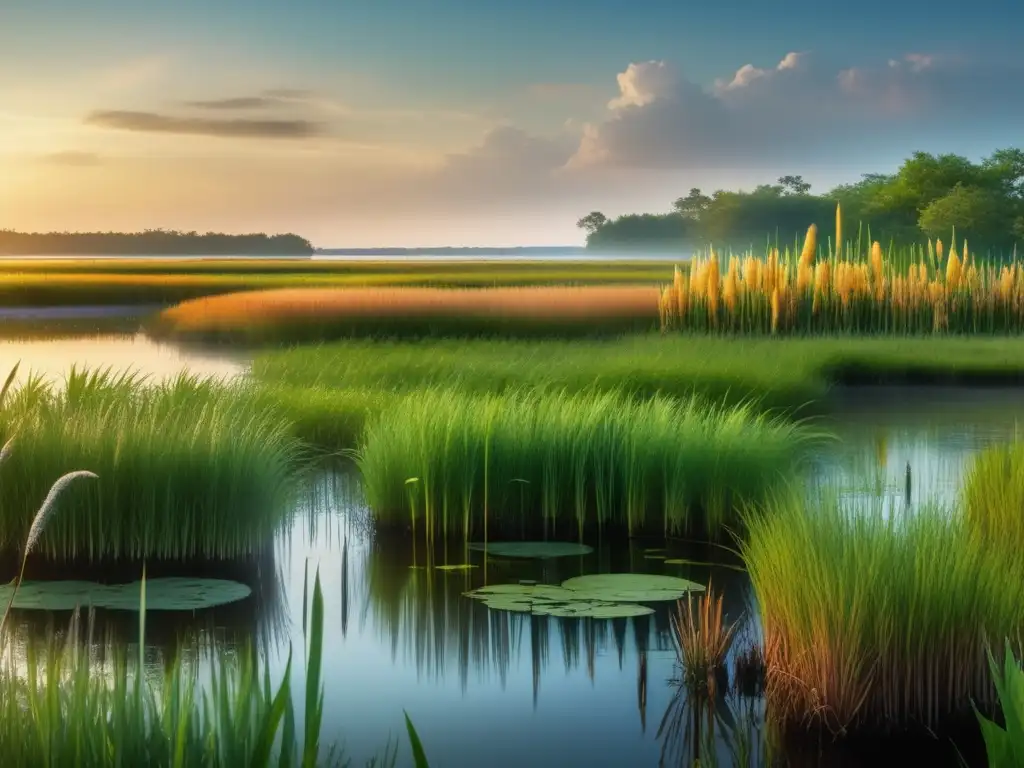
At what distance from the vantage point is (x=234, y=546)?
29.6 feet

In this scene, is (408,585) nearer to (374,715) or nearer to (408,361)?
(374,715)

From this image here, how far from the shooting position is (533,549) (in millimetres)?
9195

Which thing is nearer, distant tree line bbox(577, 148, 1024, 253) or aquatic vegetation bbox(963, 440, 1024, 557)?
aquatic vegetation bbox(963, 440, 1024, 557)

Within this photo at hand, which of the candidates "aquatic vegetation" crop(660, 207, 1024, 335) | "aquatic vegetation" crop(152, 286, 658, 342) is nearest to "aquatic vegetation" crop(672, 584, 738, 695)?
"aquatic vegetation" crop(660, 207, 1024, 335)

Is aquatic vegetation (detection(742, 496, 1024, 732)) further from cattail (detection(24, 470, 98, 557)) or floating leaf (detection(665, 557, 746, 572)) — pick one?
cattail (detection(24, 470, 98, 557))

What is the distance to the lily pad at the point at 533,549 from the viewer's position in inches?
357

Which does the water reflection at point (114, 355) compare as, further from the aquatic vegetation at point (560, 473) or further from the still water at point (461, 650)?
the still water at point (461, 650)

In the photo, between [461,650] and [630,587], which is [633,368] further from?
→ [461,650]

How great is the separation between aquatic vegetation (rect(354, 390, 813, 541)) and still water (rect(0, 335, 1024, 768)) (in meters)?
0.49

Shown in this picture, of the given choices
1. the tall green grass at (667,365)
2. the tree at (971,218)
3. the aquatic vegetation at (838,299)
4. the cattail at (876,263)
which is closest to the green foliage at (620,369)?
the tall green grass at (667,365)

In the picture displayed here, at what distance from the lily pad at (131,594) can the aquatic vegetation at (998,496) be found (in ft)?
14.8

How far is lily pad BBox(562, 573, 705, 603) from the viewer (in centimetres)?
767

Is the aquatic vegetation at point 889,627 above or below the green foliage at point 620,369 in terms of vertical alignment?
below

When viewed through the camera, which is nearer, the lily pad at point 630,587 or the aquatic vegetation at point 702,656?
the aquatic vegetation at point 702,656
